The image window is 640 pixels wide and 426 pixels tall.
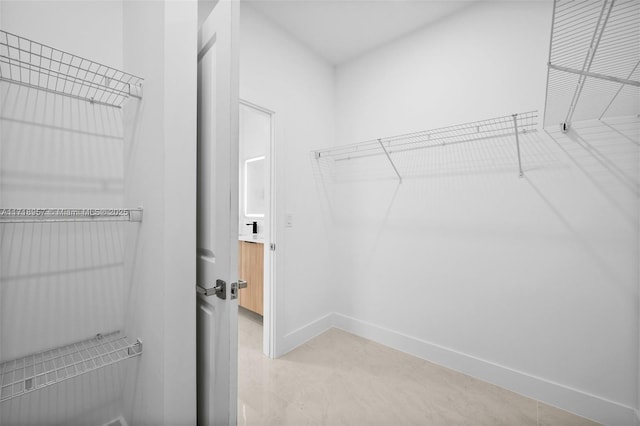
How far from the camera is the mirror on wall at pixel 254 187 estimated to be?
3.52 meters

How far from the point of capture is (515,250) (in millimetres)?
1854

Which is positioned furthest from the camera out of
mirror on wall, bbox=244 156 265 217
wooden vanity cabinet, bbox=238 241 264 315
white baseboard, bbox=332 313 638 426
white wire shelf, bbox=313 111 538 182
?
mirror on wall, bbox=244 156 265 217

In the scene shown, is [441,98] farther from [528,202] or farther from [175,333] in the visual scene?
[175,333]

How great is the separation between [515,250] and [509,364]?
777mm

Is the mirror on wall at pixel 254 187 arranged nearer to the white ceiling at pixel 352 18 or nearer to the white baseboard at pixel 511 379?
the white ceiling at pixel 352 18

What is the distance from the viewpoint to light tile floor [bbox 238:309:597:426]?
158 cm

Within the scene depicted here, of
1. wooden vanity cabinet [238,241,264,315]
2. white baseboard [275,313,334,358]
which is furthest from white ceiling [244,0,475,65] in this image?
white baseboard [275,313,334,358]

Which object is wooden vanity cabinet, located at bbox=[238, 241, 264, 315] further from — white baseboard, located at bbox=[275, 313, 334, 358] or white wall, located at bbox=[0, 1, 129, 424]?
white wall, located at bbox=[0, 1, 129, 424]

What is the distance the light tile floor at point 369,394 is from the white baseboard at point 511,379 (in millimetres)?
50

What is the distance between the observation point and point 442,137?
217 cm

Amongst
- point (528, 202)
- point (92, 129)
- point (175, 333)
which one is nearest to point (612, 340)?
point (528, 202)

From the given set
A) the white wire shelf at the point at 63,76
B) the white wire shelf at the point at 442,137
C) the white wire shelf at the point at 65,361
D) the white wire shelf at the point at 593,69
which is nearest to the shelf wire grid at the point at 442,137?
the white wire shelf at the point at 442,137

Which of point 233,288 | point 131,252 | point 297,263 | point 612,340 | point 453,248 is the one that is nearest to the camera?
point 233,288

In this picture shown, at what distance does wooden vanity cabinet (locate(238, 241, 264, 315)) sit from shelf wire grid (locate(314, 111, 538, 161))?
3.90 feet
